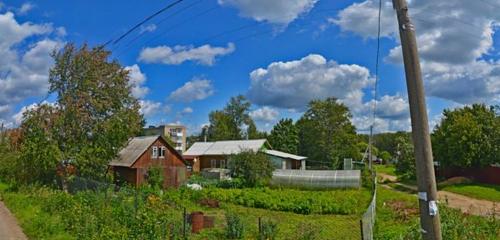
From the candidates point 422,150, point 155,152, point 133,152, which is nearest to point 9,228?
point 422,150

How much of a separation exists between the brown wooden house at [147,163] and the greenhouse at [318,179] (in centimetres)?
793

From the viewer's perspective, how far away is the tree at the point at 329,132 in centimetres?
6819

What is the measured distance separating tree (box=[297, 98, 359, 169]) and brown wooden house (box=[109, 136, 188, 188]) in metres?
30.9

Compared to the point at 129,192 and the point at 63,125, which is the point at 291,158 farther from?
the point at 129,192

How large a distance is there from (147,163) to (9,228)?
23189mm

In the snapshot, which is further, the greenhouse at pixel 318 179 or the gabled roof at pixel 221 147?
the gabled roof at pixel 221 147

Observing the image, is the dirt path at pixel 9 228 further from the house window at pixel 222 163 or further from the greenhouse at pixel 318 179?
the house window at pixel 222 163

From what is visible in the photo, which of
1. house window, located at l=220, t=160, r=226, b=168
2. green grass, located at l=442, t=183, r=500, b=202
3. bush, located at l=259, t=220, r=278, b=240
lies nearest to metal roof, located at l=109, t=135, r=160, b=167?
house window, located at l=220, t=160, r=226, b=168

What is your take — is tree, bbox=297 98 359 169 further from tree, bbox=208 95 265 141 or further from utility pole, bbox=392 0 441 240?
utility pole, bbox=392 0 441 240

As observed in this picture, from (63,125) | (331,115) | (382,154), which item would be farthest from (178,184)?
(382,154)

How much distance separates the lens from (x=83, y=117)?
32.6m

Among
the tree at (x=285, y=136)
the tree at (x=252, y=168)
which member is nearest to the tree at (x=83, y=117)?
the tree at (x=252, y=168)

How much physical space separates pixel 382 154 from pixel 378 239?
308ft

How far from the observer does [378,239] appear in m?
13.9
